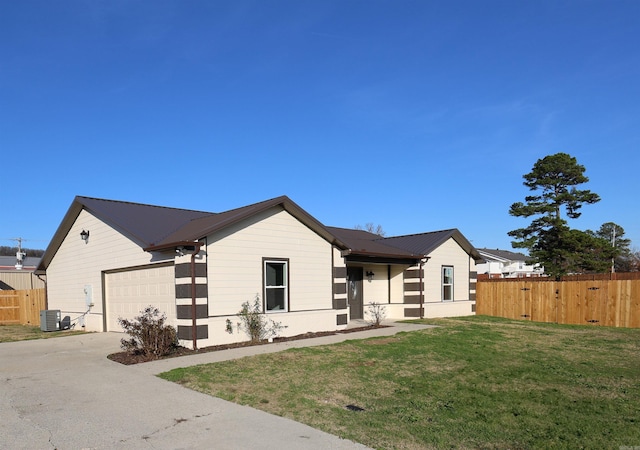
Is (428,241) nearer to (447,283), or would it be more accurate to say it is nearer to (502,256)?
(447,283)

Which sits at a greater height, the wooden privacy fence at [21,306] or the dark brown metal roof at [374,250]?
the dark brown metal roof at [374,250]

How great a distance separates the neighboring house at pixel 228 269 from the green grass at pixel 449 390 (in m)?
2.44

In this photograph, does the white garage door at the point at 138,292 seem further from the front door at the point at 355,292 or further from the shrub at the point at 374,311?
the shrub at the point at 374,311

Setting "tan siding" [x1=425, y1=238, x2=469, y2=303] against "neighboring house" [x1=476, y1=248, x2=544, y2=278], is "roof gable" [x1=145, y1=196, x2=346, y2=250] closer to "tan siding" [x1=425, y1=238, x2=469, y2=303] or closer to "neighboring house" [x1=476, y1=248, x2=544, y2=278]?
"tan siding" [x1=425, y1=238, x2=469, y2=303]

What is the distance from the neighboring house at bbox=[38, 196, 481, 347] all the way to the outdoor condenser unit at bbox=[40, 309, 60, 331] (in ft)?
2.03

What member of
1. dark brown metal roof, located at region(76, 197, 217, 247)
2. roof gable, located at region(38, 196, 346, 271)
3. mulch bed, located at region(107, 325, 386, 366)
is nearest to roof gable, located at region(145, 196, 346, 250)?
roof gable, located at region(38, 196, 346, 271)

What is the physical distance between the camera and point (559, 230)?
32.4 metres

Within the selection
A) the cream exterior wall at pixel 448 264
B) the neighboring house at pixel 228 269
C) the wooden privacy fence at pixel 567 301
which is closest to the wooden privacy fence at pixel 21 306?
the neighboring house at pixel 228 269

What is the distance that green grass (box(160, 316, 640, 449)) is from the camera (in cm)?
545

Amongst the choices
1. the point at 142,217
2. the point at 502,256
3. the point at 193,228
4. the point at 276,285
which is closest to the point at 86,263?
the point at 142,217

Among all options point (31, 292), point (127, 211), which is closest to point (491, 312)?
point (127, 211)

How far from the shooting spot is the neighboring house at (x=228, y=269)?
1223 centimetres

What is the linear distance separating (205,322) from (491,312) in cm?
1508

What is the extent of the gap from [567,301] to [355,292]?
339 inches
